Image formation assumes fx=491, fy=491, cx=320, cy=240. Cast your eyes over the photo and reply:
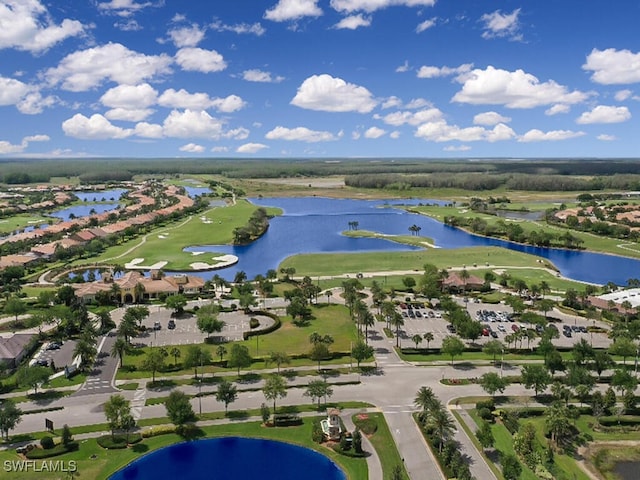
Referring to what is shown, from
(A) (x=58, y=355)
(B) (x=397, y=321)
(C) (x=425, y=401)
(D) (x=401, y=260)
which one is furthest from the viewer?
(D) (x=401, y=260)

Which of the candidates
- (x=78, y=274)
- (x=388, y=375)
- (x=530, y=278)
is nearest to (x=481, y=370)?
(x=388, y=375)

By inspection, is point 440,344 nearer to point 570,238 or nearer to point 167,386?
point 167,386

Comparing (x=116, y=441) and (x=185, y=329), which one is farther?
(x=185, y=329)

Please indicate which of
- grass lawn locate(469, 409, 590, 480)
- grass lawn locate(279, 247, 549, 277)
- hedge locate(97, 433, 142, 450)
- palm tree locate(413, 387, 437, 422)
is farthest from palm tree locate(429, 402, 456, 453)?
grass lawn locate(279, 247, 549, 277)

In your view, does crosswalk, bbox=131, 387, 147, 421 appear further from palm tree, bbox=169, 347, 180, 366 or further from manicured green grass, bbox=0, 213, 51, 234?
manicured green grass, bbox=0, 213, 51, 234

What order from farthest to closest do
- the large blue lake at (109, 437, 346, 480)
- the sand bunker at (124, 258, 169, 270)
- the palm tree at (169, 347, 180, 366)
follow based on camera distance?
the sand bunker at (124, 258, 169, 270)
the palm tree at (169, 347, 180, 366)
the large blue lake at (109, 437, 346, 480)

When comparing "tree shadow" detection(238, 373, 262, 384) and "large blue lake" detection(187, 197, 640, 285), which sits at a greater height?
"large blue lake" detection(187, 197, 640, 285)

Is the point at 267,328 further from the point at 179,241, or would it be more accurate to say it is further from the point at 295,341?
the point at 179,241

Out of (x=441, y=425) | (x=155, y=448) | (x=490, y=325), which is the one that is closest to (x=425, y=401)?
(x=441, y=425)
